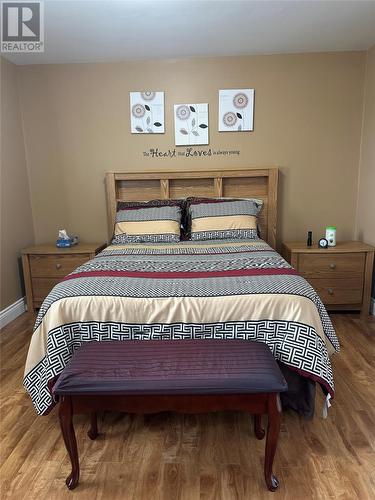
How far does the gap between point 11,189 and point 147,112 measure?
1456mm

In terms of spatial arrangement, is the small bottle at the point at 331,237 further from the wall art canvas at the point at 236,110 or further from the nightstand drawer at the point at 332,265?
the wall art canvas at the point at 236,110

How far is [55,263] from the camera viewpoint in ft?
9.82

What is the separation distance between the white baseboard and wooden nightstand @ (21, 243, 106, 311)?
0.13 metres

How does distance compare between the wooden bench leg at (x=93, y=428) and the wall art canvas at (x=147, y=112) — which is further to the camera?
the wall art canvas at (x=147, y=112)

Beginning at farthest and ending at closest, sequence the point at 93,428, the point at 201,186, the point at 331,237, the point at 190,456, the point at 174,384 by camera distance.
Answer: the point at 201,186 < the point at 331,237 < the point at 93,428 < the point at 190,456 < the point at 174,384

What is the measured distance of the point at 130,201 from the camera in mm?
3164

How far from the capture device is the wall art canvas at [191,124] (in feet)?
10.1

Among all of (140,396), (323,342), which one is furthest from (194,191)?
(140,396)

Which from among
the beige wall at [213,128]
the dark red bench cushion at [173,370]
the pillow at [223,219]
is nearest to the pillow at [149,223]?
the pillow at [223,219]

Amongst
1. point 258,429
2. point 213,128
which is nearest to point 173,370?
point 258,429

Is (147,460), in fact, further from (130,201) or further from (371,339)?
(130,201)

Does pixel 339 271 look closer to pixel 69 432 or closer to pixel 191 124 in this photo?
pixel 191 124

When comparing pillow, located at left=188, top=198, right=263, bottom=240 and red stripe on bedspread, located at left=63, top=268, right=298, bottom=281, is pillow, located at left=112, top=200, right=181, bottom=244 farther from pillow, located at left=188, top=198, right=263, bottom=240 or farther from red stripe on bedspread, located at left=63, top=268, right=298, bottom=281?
red stripe on bedspread, located at left=63, top=268, right=298, bottom=281

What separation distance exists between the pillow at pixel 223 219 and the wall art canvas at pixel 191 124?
0.67 meters
